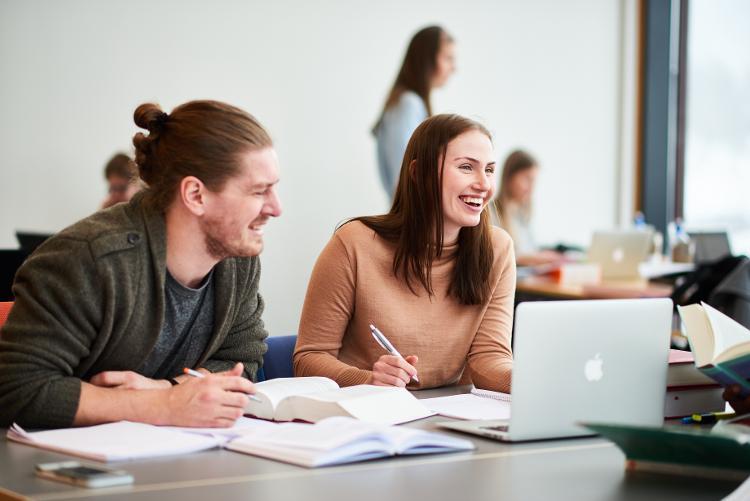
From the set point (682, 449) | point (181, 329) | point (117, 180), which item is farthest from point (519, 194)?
point (682, 449)

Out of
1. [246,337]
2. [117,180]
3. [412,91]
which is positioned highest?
[412,91]

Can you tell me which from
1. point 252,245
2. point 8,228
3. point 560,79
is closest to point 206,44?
point 8,228

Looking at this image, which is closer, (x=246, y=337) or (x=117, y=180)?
(x=246, y=337)

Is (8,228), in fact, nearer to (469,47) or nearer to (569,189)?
(469,47)

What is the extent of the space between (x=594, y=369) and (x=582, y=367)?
24 mm

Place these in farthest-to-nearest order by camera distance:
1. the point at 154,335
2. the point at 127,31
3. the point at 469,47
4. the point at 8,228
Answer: the point at 469,47 < the point at 127,31 < the point at 8,228 < the point at 154,335

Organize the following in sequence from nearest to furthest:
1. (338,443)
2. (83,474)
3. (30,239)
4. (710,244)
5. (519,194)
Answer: (83,474), (338,443), (30,239), (710,244), (519,194)

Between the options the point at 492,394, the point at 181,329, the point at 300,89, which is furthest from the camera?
the point at 300,89

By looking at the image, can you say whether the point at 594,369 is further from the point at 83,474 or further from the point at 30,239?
the point at 30,239

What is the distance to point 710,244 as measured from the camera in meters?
5.13

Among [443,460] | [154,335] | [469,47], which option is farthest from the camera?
[469,47]

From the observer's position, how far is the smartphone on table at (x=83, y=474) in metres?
1.25

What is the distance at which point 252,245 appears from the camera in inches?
70.2

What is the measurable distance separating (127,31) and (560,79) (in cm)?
298
